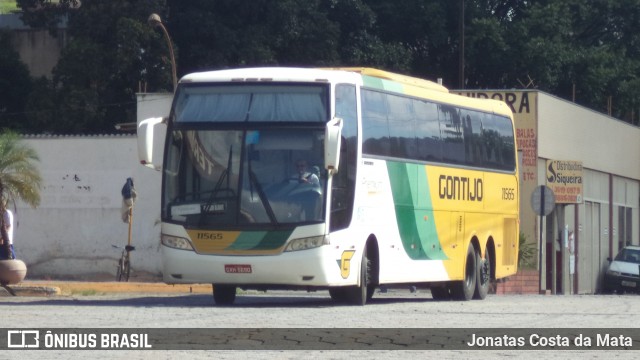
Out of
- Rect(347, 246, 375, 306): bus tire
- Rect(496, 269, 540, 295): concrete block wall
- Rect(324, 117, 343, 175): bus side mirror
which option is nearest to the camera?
Rect(324, 117, 343, 175): bus side mirror

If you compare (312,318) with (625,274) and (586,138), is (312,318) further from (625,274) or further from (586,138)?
(586,138)

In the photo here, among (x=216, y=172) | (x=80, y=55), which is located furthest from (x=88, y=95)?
(x=216, y=172)

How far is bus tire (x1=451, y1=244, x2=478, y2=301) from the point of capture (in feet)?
79.9

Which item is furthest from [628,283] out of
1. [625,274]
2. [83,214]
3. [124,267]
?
[124,267]

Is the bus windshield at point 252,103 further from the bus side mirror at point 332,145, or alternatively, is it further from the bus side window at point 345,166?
the bus side mirror at point 332,145

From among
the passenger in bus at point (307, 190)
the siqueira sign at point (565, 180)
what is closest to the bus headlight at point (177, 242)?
the passenger in bus at point (307, 190)

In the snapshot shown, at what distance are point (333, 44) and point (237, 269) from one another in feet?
110

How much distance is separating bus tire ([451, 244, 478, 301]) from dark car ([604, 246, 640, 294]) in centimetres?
2179

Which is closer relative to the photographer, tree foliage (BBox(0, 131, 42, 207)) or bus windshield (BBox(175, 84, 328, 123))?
bus windshield (BBox(175, 84, 328, 123))

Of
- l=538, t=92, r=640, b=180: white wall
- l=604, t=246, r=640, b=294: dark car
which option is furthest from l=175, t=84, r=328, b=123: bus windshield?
l=604, t=246, r=640, b=294: dark car

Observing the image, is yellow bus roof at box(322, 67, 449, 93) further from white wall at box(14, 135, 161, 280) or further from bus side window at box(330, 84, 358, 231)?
white wall at box(14, 135, 161, 280)

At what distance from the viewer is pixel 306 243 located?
19125 mm

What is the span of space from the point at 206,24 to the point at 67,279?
59.7 ft

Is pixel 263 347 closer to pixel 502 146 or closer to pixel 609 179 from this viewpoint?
pixel 502 146
